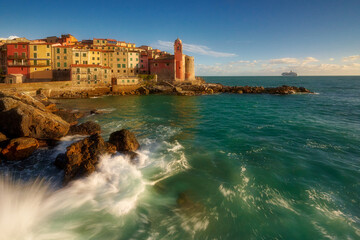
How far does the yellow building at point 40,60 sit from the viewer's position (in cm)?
4440

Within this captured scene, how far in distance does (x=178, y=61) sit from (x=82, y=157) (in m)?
53.1

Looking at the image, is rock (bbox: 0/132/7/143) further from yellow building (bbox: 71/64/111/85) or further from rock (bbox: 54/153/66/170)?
yellow building (bbox: 71/64/111/85)

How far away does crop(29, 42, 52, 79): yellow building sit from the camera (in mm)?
44397

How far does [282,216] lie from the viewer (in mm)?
7625

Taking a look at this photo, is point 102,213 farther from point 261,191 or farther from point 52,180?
point 261,191

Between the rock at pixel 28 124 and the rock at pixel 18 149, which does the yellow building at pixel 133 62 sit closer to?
the rock at pixel 28 124

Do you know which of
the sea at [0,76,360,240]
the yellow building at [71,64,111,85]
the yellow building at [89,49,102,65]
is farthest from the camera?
the yellow building at [89,49,102,65]

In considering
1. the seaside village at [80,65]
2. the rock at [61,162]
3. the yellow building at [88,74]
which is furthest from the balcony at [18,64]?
the rock at [61,162]

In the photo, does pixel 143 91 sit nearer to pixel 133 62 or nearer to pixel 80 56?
pixel 133 62

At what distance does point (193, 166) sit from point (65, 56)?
4919cm

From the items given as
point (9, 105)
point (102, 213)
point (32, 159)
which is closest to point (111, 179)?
point (102, 213)

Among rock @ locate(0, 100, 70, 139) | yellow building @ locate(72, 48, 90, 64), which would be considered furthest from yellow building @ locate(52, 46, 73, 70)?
rock @ locate(0, 100, 70, 139)

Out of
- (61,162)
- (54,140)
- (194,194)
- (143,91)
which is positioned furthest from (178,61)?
(194,194)

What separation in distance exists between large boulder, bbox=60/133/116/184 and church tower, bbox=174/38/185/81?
50756mm
